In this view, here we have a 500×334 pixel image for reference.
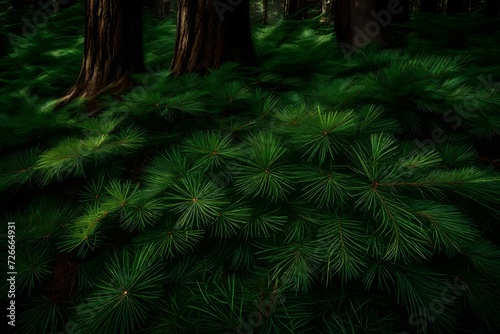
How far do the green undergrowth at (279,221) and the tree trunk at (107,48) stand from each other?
124 cm

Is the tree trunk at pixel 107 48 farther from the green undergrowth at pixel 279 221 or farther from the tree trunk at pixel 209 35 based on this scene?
the green undergrowth at pixel 279 221

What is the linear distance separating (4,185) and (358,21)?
2602mm

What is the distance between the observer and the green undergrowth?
0.82 metres

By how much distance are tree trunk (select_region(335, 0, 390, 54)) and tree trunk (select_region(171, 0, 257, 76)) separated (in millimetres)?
892

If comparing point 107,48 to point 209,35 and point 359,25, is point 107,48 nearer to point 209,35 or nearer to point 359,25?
point 209,35

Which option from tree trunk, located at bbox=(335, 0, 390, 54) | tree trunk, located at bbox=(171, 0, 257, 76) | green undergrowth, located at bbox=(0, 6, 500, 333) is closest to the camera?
green undergrowth, located at bbox=(0, 6, 500, 333)

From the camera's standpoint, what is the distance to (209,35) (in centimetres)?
229

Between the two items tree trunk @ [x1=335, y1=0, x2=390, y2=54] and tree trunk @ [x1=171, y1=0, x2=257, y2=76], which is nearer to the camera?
tree trunk @ [x1=171, y1=0, x2=257, y2=76]

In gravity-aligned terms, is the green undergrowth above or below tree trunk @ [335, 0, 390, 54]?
below

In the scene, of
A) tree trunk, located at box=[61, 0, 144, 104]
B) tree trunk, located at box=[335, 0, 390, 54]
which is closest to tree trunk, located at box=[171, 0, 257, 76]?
tree trunk, located at box=[61, 0, 144, 104]

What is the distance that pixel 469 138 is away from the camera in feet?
4.36

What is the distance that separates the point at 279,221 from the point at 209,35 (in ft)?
6.01

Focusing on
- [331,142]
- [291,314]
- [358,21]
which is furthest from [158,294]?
[358,21]

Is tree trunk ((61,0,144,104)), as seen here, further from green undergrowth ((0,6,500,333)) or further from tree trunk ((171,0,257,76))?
green undergrowth ((0,6,500,333))
